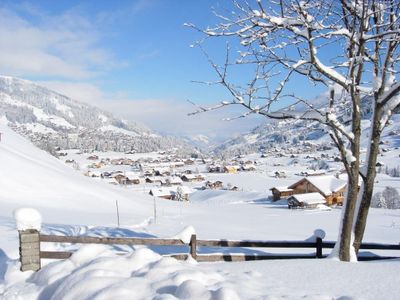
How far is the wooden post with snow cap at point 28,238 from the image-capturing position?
8102 mm

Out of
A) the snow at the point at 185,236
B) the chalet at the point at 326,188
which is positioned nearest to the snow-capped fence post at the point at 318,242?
the snow at the point at 185,236

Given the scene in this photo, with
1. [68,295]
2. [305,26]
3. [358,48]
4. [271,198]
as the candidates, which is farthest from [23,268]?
[271,198]

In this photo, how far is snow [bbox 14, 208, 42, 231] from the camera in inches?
318

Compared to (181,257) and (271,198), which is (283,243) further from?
(271,198)

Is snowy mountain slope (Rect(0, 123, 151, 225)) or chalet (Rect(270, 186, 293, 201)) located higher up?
snowy mountain slope (Rect(0, 123, 151, 225))

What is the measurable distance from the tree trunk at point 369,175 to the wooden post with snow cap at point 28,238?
6944 millimetres

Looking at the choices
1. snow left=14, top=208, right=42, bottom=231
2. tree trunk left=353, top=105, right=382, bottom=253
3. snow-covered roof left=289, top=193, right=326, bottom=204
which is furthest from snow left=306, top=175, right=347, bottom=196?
snow left=14, top=208, right=42, bottom=231

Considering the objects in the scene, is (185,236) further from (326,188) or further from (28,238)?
(326,188)

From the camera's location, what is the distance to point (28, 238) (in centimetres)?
822

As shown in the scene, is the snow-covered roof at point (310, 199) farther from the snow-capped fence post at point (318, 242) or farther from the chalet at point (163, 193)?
the snow-capped fence post at point (318, 242)

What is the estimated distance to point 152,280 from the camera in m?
6.29

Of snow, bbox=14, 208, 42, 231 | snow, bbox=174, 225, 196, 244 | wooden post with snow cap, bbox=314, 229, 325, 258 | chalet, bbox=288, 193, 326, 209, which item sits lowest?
chalet, bbox=288, 193, 326, 209

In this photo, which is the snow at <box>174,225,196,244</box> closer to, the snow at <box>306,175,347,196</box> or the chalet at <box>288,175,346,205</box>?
the chalet at <box>288,175,346,205</box>

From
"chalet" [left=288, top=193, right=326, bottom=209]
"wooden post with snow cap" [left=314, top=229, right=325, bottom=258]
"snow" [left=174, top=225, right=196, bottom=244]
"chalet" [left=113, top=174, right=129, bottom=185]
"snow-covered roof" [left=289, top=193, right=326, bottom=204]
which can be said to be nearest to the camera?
"snow" [left=174, top=225, right=196, bottom=244]
